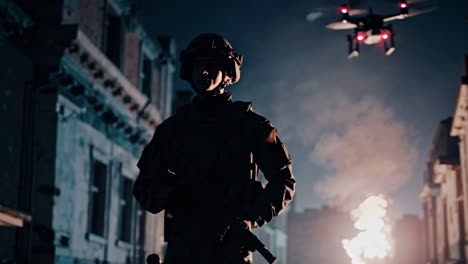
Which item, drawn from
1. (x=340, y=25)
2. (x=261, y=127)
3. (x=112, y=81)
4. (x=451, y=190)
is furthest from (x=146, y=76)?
(x=261, y=127)

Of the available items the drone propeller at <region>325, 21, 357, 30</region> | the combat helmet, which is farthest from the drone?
the combat helmet

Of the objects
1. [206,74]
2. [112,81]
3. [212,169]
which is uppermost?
[112,81]

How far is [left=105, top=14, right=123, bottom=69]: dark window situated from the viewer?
16.8 metres

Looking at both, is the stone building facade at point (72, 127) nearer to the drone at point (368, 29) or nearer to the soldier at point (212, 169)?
the drone at point (368, 29)

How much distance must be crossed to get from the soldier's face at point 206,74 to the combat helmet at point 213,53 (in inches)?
1.3

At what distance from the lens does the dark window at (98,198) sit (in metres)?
15.4

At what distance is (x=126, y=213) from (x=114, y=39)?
4.93 metres

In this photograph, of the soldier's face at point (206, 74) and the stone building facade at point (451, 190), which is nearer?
the soldier's face at point (206, 74)

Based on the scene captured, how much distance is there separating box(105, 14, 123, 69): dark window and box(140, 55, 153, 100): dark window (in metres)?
2.29

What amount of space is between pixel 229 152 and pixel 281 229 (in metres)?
45.9

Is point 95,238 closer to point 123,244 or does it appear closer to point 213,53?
point 123,244

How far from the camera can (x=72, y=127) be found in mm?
13391

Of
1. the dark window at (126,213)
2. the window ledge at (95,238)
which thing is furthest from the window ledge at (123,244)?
the window ledge at (95,238)

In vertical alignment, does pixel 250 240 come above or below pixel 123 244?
below
